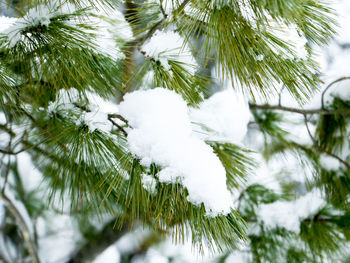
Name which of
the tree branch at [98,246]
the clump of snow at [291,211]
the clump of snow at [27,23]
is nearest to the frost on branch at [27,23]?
the clump of snow at [27,23]

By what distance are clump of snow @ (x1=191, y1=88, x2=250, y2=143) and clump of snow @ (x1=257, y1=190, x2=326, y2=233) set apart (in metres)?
0.22

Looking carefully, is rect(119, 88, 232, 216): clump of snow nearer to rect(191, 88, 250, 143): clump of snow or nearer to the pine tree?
the pine tree

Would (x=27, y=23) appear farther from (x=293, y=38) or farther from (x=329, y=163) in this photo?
(x=329, y=163)

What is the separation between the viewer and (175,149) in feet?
1.33

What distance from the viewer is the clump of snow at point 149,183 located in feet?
1.34

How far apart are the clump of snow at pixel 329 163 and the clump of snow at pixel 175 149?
521 mm

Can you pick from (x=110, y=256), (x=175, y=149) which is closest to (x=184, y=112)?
(x=175, y=149)

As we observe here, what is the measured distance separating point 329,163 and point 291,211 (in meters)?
0.17

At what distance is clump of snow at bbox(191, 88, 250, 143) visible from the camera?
76cm

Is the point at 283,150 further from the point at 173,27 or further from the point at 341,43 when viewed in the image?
the point at 341,43

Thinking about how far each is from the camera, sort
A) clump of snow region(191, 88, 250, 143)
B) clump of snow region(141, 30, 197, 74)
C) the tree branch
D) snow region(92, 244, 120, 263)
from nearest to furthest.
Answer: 1. clump of snow region(141, 30, 197, 74)
2. clump of snow region(191, 88, 250, 143)
3. the tree branch
4. snow region(92, 244, 120, 263)

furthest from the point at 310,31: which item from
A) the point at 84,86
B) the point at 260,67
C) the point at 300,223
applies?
the point at 300,223

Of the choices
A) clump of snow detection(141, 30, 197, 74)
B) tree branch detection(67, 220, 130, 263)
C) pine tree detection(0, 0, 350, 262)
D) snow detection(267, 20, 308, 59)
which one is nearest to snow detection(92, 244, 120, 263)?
tree branch detection(67, 220, 130, 263)

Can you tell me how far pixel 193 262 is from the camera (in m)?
2.12
